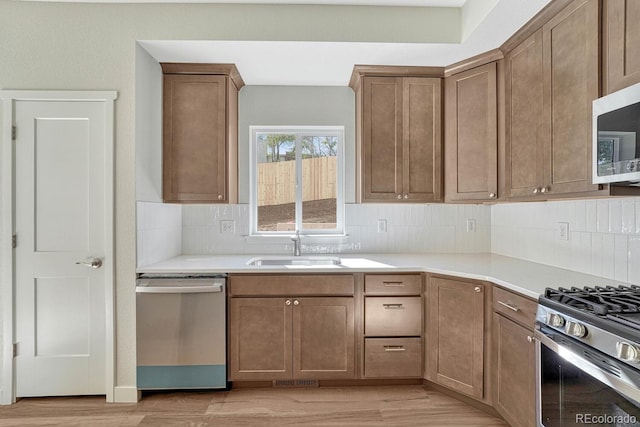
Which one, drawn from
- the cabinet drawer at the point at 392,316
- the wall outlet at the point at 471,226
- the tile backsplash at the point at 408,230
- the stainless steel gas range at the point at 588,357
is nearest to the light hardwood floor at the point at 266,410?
the cabinet drawer at the point at 392,316

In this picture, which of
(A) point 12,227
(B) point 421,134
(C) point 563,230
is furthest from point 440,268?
(A) point 12,227

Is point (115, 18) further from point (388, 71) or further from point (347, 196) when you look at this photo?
point (347, 196)

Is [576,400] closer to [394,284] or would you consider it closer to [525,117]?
[394,284]

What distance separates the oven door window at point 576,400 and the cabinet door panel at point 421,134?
5.02 ft

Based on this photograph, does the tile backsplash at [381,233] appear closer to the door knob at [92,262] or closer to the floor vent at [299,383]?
the door knob at [92,262]

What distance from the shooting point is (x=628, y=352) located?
1.19m

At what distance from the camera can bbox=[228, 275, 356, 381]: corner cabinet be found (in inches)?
99.8

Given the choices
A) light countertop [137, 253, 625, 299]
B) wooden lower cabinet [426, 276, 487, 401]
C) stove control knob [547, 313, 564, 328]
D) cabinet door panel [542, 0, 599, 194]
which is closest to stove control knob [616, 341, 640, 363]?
stove control knob [547, 313, 564, 328]

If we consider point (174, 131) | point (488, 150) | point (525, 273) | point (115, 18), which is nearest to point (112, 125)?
point (174, 131)

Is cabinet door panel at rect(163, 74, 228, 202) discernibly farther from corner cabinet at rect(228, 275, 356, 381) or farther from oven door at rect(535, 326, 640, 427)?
oven door at rect(535, 326, 640, 427)

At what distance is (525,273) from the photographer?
2.26 metres

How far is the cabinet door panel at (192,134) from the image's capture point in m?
2.80

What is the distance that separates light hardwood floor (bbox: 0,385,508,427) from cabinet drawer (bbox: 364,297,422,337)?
43 centimetres

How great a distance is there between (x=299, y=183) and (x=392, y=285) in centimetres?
129
